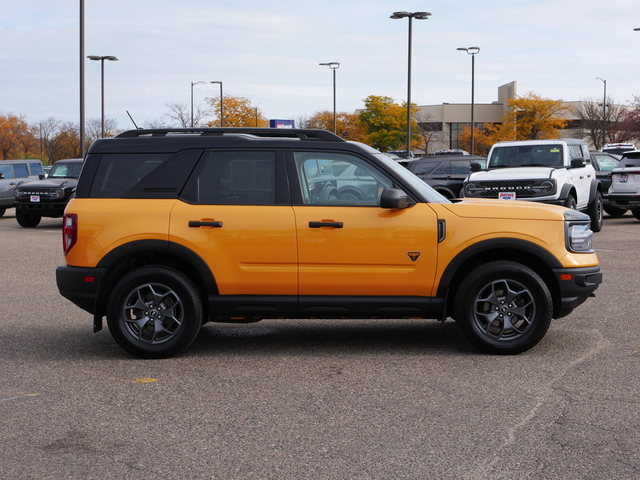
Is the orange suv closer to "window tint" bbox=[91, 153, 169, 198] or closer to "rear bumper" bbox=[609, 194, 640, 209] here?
"window tint" bbox=[91, 153, 169, 198]

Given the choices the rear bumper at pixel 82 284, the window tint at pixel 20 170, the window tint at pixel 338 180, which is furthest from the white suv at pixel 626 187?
the window tint at pixel 20 170

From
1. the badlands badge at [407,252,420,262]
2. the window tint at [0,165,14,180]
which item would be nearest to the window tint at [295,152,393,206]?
the badlands badge at [407,252,420,262]

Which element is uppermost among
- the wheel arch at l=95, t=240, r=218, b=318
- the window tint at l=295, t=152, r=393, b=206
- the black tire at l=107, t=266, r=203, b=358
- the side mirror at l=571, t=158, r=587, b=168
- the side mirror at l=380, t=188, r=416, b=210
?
the side mirror at l=571, t=158, r=587, b=168

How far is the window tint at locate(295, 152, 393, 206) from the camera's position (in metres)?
6.93

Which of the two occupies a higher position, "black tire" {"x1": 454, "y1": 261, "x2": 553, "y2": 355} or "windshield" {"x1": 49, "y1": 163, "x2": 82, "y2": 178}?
"windshield" {"x1": 49, "y1": 163, "x2": 82, "y2": 178}

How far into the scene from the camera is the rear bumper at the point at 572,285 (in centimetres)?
691

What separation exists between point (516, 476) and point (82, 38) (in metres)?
29.4

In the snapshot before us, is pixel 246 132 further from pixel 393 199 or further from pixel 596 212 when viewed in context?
pixel 596 212

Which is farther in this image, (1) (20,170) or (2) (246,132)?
(1) (20,170)

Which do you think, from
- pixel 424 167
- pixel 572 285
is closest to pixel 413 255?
pixel 572 285

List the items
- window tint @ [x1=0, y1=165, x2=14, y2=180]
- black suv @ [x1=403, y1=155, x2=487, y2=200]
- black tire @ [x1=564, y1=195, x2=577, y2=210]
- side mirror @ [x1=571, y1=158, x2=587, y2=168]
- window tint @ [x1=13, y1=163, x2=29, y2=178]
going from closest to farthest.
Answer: side mirror @ [x1=571, y1=158, x2=587, y2=168] → black tire @ [x1=564, y1=195, x2=577, y2=210] → black suv @ [x1=403, y1=155, x2=487, y2=200] → window tint @ [x1=0, y1=165, x2=14, y2=180] → window tint @ [x1=13, y1=163, x2=29, y2=178]

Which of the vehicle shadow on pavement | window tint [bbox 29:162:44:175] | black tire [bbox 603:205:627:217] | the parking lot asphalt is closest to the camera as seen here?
the parking lot asphalt

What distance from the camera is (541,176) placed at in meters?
16.9

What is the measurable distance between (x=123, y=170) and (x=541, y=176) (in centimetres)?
1152
